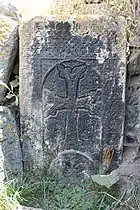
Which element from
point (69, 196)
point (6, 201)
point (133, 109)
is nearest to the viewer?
point (6, 201)

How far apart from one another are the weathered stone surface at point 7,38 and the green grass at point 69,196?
66cm

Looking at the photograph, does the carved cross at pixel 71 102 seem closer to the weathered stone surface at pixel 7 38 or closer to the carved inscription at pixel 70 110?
the carved inscription at pixel 70 110

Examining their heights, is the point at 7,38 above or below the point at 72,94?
above

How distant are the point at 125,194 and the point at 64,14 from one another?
3.82ft

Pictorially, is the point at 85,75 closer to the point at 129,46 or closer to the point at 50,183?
the point at 129,46

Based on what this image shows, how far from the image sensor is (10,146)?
116 inches

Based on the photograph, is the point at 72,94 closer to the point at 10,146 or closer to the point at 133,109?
the point at 133,109

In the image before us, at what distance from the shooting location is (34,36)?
2.85 meters

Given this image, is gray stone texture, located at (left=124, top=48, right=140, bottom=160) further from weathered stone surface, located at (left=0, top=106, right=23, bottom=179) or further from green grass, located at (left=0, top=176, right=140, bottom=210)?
weathered stone surface, located at (left=0, top=106, right=23, bottom=179)

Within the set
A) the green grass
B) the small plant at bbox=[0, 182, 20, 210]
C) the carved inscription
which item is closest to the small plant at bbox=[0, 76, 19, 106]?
the carved inscription

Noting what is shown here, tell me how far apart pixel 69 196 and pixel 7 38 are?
3.47ft

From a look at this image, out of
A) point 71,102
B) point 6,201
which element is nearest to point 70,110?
point 71,102

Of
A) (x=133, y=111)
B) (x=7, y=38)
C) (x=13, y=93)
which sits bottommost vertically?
(x=133, y=111)

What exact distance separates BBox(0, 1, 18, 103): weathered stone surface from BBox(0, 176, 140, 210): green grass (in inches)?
26.0
